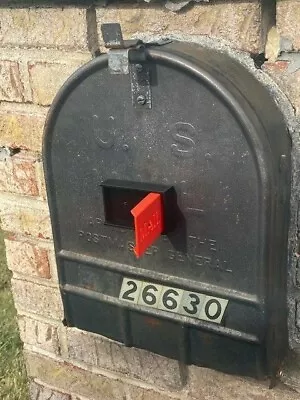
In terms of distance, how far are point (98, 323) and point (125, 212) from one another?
0.22 metres

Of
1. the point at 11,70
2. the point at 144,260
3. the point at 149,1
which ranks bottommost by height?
the point at 144,260

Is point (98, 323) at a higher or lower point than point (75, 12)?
lower

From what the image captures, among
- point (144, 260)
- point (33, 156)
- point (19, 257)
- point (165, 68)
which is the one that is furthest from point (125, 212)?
point (19, 257)

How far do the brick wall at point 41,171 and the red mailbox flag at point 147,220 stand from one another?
0.21m

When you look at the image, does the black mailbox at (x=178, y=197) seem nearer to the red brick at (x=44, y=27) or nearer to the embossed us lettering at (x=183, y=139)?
the embossed us lettering at (x=183, y=139)

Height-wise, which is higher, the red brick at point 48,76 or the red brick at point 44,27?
the red brick at point 44,27

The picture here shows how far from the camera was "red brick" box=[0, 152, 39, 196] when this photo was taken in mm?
1113

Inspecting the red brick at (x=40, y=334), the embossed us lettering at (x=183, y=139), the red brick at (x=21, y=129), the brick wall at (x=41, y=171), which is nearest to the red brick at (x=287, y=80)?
the brick wall at (x=41, y=171)

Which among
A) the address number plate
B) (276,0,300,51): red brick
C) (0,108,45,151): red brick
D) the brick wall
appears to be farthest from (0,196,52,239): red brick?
(276,0,300,51): red brick

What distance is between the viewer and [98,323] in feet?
3.23

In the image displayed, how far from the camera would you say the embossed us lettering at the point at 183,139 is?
791 millimetres

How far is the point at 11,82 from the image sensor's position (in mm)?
1058

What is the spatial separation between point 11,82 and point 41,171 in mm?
164

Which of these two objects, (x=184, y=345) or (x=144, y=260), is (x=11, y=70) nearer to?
(x=144, y=260)
